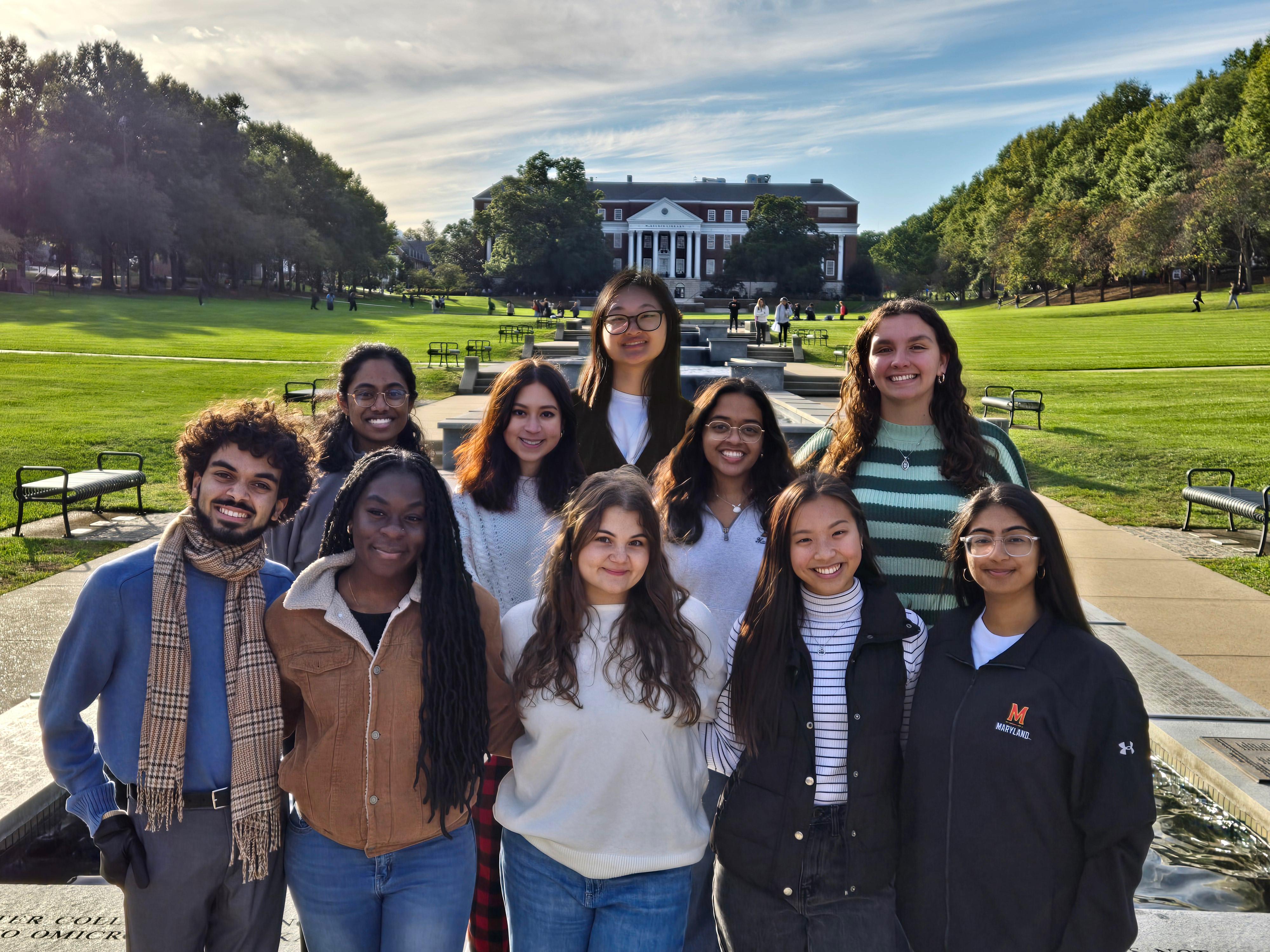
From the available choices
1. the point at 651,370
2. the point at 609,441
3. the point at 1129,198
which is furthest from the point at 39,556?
the point at 1129,198

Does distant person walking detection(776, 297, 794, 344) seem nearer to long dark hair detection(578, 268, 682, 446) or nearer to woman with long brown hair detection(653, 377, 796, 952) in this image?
long dark hair detection(578, 268, 682, 446)

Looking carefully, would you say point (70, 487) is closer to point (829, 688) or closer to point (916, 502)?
point (916, 502)

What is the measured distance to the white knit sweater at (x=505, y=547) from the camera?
10.1 feet

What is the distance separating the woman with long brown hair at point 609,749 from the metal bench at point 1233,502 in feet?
30.2

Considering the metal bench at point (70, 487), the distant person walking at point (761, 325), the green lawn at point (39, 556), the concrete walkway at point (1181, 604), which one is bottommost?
the green lawn at point (39, 556)

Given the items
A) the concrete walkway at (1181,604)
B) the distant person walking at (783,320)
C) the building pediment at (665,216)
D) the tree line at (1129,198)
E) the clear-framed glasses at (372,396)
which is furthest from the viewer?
the building pediment at (665,216)

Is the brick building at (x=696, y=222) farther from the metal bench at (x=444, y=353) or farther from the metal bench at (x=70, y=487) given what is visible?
the metal bench at (x=70, y=487)

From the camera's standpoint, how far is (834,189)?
382 ft

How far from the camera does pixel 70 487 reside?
9.66 metres

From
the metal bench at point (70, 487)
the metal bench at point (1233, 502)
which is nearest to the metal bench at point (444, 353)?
A: the metal bench at point (70, 487)

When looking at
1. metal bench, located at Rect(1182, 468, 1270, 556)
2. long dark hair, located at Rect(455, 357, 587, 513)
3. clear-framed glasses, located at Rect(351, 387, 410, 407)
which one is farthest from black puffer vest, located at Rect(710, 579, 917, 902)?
metal bench, located at Rect(1182, 468, 1270, 556)

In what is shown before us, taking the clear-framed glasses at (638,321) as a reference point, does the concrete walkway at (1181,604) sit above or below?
below

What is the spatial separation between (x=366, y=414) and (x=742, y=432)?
159cm

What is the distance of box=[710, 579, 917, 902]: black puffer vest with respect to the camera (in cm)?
242
